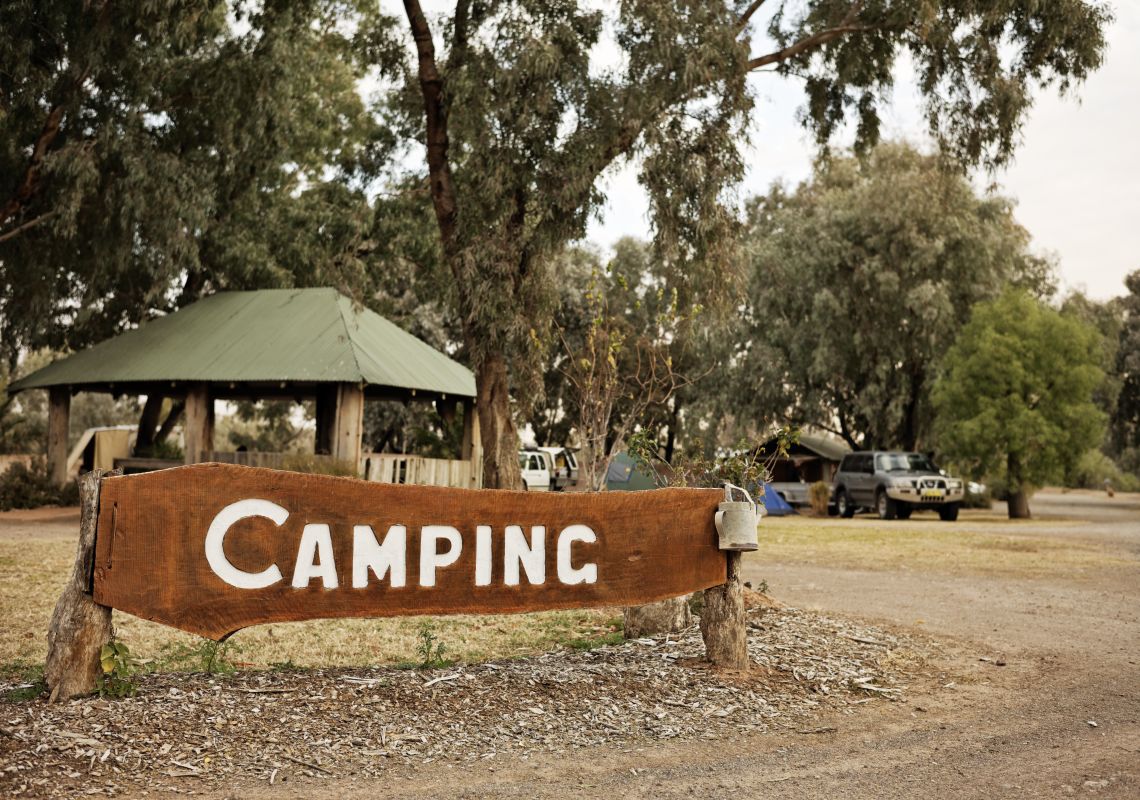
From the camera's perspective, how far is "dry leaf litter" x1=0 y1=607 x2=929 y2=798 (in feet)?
14.6

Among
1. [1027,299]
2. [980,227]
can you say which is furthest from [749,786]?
[980,227]

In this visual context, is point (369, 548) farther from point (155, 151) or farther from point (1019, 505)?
point (1019, 505)

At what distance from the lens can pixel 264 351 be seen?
22.3 meters

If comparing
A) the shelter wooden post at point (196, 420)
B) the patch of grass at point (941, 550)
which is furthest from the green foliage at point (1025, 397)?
the shelter wooden post at point (196, 420)

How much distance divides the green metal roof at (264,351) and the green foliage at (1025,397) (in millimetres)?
15656

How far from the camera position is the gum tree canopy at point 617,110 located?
14.0 metres

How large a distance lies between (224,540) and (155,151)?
65.1 feet

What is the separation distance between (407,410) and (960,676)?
33.8 metres

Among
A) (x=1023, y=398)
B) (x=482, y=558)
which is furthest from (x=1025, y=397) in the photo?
(x=482, y=558)

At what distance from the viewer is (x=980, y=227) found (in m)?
35.2

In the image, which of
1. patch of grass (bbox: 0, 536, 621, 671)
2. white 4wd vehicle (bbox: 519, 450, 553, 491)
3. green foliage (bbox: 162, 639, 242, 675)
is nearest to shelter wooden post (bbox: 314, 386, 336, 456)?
white 4wd vehicle (bbox: 519, 450, 553, 491)

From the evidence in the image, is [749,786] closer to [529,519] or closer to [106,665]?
[529,519]

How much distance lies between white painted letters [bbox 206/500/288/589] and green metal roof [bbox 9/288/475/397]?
15.6 meters

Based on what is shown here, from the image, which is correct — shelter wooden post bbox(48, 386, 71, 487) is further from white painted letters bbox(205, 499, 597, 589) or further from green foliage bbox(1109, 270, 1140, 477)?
green foliage bbox(1109, 270, 1140, 477)
